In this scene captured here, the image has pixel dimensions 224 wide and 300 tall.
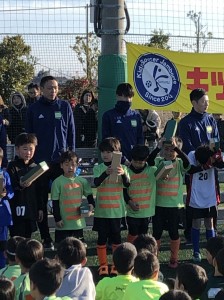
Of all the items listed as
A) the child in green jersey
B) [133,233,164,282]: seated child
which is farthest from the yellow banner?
[133,233,164,282]: seated child

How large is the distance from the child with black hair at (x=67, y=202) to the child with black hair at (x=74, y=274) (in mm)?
2058

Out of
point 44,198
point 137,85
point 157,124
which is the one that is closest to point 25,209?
point 44,198

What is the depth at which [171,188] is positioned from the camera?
7574mm

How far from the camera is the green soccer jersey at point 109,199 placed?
723 cm

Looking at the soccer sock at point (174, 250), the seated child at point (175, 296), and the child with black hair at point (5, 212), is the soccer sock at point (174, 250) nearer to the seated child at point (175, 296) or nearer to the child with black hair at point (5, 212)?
the child with black hair at point (5, 212)

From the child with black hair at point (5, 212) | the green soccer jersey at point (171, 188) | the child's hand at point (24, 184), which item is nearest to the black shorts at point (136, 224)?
the green soccer jersey at point (171, 188)

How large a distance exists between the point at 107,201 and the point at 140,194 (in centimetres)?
42

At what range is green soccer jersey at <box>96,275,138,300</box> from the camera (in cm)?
492

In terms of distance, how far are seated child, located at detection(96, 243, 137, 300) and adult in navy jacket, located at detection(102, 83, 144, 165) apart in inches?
106

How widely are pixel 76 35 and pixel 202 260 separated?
3533 mm

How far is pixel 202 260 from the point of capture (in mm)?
7672

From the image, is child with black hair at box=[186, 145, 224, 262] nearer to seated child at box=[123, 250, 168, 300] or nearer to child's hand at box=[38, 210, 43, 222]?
child's hand at box=[38, 210, 43, 222]

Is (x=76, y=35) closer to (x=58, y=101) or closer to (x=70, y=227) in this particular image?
(x=58, y=101)

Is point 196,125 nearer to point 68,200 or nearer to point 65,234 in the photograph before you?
point 68,200
